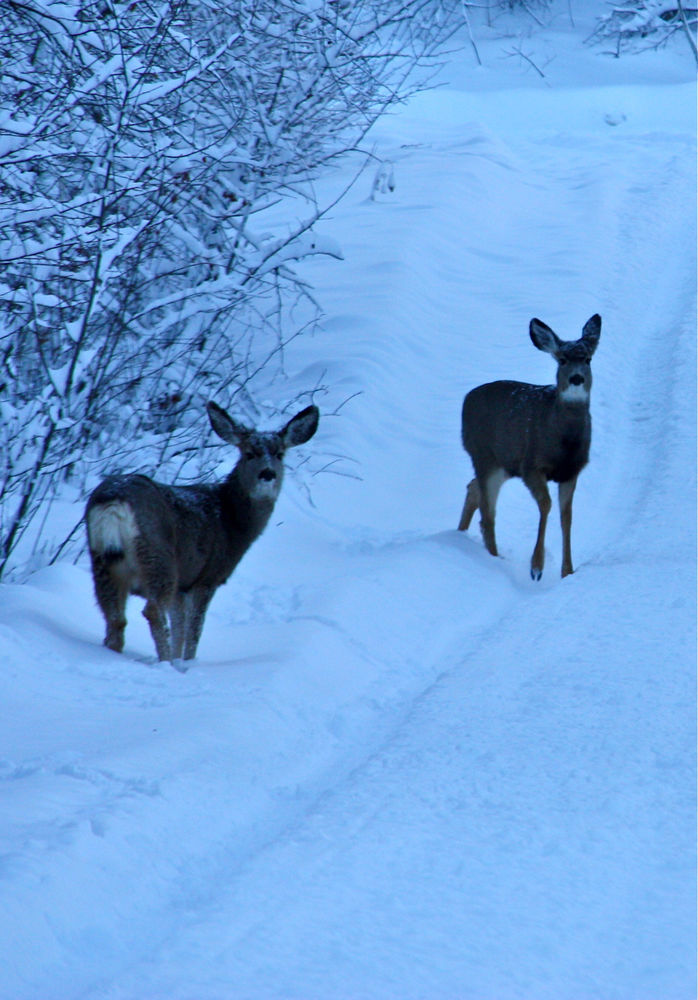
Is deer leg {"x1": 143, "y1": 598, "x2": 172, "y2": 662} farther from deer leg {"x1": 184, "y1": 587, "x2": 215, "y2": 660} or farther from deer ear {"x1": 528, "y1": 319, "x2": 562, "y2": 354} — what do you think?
deer ear {"x1": 528, "y1": 319, "x2": 562, "y2": 354}

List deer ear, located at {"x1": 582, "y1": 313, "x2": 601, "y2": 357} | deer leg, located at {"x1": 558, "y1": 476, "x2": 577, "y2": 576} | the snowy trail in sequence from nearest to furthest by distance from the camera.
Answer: the snowy trail
deer leg, located at {"x1": 558, "y1": 476, "x2": 577, "y2": 576}
deer ear, located at {"x1": 582, "y1": 313, "x2": 601, "y2": 357}

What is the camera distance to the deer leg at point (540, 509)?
884cm

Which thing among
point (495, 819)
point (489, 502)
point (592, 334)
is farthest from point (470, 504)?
point (495, 819)

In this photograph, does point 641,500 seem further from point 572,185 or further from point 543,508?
point 572,185

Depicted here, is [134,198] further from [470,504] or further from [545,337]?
[470,504]

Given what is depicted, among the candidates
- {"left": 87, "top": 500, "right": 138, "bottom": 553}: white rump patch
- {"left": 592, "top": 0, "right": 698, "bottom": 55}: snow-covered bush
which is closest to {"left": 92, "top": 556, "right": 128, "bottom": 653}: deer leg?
{"left": 87, "top": 500, "right": 138, "bottom": 553}: white rump patch

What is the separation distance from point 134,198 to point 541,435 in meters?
4.13

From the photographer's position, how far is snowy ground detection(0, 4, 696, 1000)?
3674 millimetres

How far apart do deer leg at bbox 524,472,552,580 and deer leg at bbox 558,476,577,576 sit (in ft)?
0.35

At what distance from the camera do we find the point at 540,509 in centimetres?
913

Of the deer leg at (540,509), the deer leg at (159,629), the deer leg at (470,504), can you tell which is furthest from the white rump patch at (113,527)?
the deer leg at (470,504)

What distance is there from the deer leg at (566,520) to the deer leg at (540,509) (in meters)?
0.11

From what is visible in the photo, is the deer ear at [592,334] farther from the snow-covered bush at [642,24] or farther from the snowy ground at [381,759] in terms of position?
the snow-covered bush at [642,24]

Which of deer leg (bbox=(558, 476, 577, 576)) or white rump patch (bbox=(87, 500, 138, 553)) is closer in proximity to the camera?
white rump patch (bbox=(87, 500, 138, 553))
